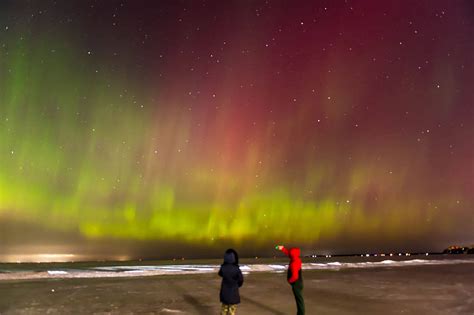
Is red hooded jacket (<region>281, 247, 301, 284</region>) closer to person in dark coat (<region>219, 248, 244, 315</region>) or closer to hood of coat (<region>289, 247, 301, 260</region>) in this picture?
hood of coat (<region>289, 247, 301, 260</region>)

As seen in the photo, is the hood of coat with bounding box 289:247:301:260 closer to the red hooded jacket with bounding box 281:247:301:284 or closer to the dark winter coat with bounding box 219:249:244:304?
the red hooded jacket with bounding box 281:247:301:284

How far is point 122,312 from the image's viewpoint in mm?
13203

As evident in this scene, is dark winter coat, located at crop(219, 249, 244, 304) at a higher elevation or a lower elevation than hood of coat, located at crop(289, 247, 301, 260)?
lower

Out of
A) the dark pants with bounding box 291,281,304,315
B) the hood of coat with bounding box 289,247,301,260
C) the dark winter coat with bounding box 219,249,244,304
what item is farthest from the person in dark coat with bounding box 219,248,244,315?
the dark pants with bounding box 291,281,304,315

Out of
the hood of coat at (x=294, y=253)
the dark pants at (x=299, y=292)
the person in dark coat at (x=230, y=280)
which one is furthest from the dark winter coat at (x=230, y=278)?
the dark pants at (x=299, y=292)

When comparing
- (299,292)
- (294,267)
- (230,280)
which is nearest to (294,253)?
(294,267)

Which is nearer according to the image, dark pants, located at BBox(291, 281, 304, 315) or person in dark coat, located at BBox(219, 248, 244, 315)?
person in dark coat, located at BBox(219, 248, 244, 315)

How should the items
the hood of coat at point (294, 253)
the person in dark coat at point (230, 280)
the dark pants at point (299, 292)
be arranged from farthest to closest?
the dark pants at point (299, 292) < the hood of coat at point (294, 253) < the person in dark coat at point (230, 280)

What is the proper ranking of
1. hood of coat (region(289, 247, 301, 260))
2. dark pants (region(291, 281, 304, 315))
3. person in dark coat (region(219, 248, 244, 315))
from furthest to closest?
1. dark pants (region(291, 281, 304, 315))
2. hood of coat (region(289, 247, 301, 260))
3. person in dark coat (region(219, 248, 244, 315))

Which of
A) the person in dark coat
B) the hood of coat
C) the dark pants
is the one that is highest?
the hood of coat

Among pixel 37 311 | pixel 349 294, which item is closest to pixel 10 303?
pixel 37 311

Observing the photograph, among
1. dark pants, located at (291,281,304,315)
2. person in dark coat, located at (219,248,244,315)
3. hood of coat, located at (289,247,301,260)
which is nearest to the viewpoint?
person in dark coat, located at (219,248,244,315)

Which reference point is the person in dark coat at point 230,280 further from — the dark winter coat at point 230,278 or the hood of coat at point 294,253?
the hood of coat at point 294,253

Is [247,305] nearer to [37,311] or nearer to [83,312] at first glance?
[83,312]
